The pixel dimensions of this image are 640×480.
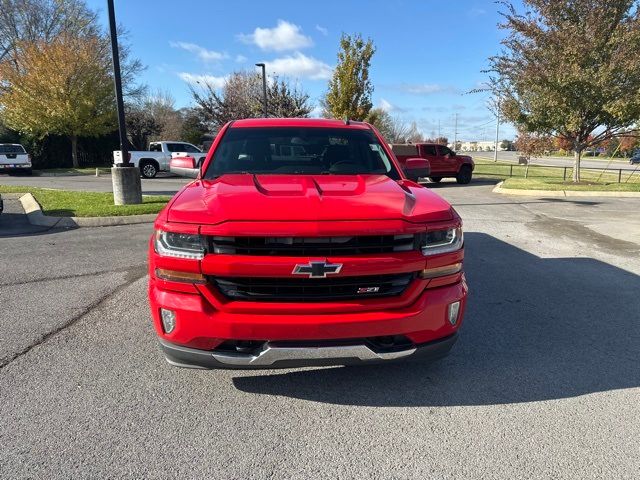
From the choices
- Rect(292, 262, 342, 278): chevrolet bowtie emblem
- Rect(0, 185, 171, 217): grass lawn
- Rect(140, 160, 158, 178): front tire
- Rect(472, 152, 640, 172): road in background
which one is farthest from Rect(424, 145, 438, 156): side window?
Rect(292, 262, 342, 278): chevrolet bowtie emblem

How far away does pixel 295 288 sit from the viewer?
8.68ft

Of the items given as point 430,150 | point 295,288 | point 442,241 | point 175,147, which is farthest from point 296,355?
point 175,147

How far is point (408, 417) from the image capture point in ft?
9.14

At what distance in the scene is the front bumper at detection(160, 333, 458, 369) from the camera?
2576 mm

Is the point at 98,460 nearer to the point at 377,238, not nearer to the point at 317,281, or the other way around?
the point at 317,281

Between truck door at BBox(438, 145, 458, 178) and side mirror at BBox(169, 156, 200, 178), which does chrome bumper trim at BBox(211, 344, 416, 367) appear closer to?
side mirror at BBox(169, 156, 200, 178)

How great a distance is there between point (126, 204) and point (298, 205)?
A: 9.27 meters

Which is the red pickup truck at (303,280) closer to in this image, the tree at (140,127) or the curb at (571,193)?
the curb at (571,193)

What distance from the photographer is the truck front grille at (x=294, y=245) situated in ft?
8.48

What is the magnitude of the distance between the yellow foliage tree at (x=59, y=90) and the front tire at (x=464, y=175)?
22377 millimetres

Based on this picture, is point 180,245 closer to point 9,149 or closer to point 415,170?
point 415,170

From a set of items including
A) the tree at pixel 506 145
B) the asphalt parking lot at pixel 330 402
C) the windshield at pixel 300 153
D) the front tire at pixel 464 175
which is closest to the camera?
the asphalt parking lot at pixel 330 402

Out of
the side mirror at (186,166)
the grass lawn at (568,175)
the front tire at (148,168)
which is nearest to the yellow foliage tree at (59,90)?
the front tire at (148,168)

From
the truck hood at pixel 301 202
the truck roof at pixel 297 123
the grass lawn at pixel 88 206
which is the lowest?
the grass lawn at pixel 88 206
